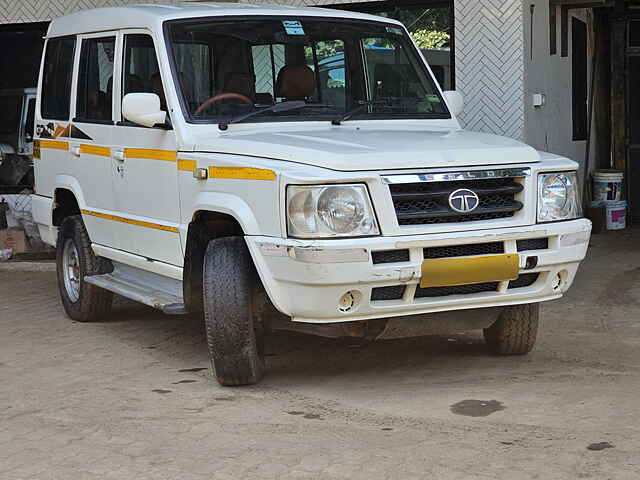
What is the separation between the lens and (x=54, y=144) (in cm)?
812

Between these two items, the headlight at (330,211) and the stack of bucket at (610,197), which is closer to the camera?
the headlight at (330,211)

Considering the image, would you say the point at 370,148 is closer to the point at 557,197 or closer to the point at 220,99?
the point at 557,197

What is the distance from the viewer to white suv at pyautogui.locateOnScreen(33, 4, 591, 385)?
17.7 ft

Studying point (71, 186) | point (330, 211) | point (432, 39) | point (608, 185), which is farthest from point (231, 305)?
point (608, 185)

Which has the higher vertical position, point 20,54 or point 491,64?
point 20,54

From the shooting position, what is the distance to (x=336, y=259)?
529 centimetres

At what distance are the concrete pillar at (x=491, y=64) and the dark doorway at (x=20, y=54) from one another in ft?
16.5

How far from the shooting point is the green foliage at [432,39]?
10.8 meters

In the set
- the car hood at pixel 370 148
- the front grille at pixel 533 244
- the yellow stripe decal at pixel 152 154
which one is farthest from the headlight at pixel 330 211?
the yellow stripe decal at pixel 152 154

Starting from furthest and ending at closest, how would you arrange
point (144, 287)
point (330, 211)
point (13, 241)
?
point (13, 241), point (144, 287), point (330, 211)

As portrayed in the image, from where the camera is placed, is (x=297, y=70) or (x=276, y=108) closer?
(x=276, y=108)

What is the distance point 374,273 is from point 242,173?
84 centimetres

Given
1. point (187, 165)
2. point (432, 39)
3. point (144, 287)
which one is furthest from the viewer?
point (432, 39)

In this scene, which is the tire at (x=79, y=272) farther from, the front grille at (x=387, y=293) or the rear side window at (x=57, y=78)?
the front grille at (x=387, y=293)
